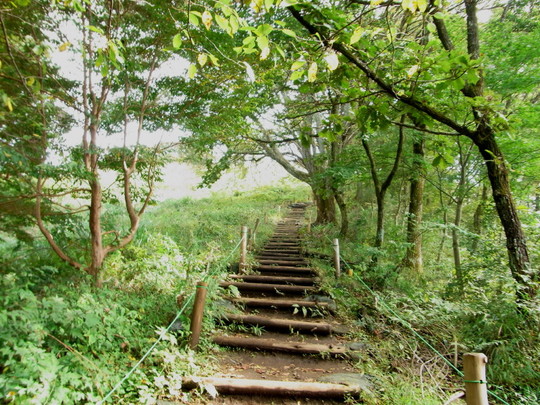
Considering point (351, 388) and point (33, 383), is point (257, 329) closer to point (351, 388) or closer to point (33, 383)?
point (351, 388)

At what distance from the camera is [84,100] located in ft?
13.6

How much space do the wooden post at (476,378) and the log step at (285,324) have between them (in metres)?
2.65

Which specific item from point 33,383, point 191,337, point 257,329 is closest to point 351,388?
point 257,329

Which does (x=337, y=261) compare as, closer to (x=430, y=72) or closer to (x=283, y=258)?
(x=283, y=258)

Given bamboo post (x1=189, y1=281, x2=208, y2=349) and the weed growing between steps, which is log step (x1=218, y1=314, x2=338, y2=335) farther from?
bamboo post (x1=189, y1=281, x2=208, y2=349)

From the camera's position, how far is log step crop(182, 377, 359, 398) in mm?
3119

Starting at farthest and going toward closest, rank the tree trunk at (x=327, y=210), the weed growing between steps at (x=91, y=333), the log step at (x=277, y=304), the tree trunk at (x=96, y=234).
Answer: the tree trunk at (x=327, y=210) → the log step at (x=277, y=304) → the tree trunk at (x=96, y=234) → the weed growing between steps at (x=91, y=333)

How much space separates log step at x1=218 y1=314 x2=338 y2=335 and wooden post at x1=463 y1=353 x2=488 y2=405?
2.65 meters

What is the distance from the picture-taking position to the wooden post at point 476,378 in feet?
6.36

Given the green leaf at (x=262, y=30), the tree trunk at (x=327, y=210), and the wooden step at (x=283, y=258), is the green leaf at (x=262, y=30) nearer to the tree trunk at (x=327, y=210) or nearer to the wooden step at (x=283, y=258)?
the wooden step at (x=283, y=258)

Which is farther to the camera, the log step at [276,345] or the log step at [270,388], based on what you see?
the log step at [276,345]

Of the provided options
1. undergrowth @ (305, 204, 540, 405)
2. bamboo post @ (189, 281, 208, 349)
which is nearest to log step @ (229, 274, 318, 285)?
undergrowth @ (305, 204, 540, 405)

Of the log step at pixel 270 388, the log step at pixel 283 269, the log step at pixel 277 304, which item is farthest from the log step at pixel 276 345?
the log step at pixel 283 269

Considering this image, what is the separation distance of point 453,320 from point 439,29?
455cm
